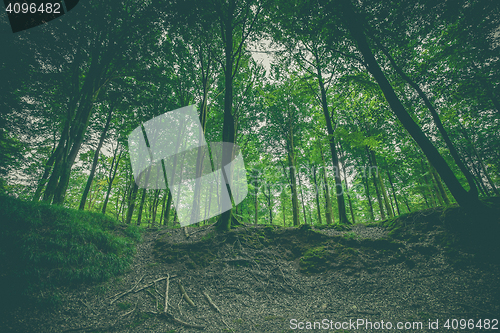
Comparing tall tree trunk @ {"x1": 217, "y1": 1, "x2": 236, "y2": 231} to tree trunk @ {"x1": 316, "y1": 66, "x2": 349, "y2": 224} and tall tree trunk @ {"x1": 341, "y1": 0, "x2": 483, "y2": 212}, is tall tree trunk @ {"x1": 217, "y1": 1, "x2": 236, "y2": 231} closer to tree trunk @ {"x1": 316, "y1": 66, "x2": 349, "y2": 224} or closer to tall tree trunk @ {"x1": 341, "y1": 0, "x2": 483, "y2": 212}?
tall tree trunk @ {"x1": 341, "y1": 0, "x2": 483, "y2": 212}

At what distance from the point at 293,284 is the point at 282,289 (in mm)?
396

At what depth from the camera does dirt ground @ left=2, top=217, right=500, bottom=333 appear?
369cm

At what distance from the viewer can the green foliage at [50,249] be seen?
4289mm

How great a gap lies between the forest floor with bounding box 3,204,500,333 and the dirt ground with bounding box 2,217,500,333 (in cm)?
3

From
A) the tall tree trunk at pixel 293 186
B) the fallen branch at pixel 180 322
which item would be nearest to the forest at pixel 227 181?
the fallen branch at pixel 180 322

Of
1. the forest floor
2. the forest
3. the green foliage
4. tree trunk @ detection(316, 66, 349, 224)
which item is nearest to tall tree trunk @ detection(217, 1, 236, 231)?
the forest

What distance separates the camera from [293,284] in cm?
558

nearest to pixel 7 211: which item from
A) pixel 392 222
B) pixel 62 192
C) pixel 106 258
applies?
pixel 106 258

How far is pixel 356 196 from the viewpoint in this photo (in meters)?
24.0

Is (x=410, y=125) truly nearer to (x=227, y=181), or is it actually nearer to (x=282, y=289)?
(x=282, y=289)

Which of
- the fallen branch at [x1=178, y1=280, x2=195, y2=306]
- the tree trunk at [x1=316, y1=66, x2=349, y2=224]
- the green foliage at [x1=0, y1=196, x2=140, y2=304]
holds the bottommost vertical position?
the fallen branch at [x1=178, y1=280, x2=195, y2=306]

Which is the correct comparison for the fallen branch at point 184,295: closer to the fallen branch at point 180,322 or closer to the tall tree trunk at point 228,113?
the fallen branch at point 180,322

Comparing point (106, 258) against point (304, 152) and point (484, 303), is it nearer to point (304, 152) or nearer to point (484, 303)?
point (484, 303)

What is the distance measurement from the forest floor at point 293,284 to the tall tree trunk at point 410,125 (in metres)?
0.67
